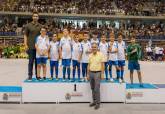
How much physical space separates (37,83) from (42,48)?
4.19 ft

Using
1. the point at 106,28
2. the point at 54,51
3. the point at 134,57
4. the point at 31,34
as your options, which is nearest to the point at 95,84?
the point at 54,51

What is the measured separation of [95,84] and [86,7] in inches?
1309

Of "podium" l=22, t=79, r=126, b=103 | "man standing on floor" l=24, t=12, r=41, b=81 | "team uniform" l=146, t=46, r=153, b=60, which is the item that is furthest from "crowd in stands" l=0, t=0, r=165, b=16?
"podium" l=22, t=79, r=126, b=103

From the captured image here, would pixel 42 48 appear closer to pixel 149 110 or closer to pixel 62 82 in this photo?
pixel 62 82

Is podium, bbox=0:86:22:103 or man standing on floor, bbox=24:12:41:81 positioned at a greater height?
man standing on floor, bbox=24:12:41:81

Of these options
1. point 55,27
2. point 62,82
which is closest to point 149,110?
point 62,82

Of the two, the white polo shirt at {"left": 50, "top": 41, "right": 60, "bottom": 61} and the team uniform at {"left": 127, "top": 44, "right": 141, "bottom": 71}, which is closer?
the white polo shirt at {"left": 50, "top": 41, "right": 60, "bottom": 61}

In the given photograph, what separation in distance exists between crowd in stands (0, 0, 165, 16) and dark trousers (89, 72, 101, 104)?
1224 inches

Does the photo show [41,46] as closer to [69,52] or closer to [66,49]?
[66,49]

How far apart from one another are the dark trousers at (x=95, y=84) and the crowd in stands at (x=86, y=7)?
102ft

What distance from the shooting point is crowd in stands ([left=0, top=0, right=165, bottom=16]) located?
44531mm

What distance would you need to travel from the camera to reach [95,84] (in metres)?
13.5

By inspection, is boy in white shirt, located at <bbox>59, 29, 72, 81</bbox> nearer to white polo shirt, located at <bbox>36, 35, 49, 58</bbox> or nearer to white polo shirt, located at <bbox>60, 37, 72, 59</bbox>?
white polo shirt, located at <bbox>60, 37, 72, 59</bbox>

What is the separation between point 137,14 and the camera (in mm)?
45344
